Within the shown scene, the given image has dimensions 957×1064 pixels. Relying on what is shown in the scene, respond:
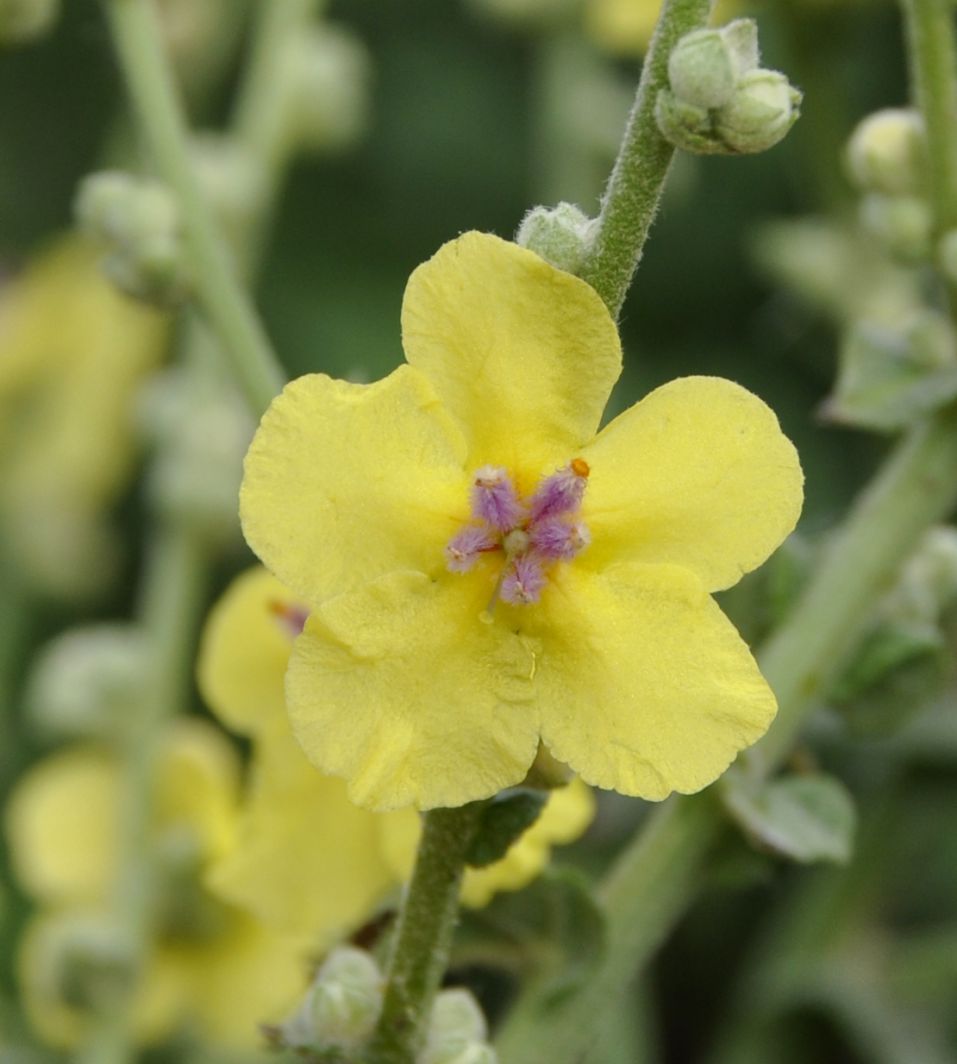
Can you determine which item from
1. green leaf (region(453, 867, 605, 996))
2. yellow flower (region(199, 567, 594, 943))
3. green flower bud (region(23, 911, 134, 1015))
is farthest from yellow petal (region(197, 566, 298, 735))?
green flower bud (region(23, 911, 134, 1015))

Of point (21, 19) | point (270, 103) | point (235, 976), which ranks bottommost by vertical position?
point (235, 976)

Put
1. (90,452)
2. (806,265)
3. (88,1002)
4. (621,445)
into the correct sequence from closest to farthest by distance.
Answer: (621,445), (88,1002), (806,265), (90,452)

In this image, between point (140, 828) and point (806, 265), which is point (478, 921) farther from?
point (806, 265)

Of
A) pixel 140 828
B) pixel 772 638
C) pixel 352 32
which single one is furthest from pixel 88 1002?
pixel 352 32

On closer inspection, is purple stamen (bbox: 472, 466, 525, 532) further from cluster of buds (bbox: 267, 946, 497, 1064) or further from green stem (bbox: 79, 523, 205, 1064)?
green stem (bbox: 79, 523, 205, 1064)

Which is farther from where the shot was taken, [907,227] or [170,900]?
[170,900]

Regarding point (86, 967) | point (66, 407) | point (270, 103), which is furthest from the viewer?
point (66, 407)

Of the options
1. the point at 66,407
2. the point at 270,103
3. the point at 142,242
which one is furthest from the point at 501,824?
the point at 66,407

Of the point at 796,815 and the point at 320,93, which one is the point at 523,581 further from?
the point at 320,93
